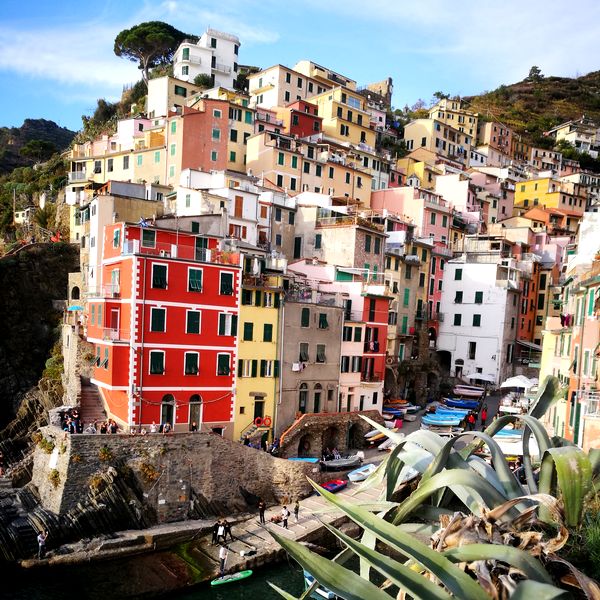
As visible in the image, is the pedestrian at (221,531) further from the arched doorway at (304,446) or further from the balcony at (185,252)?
the balcony at (185,252)

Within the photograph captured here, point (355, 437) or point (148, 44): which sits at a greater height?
point (148, 44)

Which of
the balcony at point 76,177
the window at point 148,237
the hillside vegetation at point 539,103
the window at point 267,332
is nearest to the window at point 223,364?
the window at point 267,332

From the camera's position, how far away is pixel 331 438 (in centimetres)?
3828

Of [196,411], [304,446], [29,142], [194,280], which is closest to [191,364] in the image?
[196,411]

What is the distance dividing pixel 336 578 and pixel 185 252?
28.2 m

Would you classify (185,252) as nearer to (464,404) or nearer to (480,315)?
(464,404)

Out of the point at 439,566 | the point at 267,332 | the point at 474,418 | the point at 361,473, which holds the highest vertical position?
the point at 439,566

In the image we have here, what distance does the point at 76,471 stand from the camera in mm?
27031

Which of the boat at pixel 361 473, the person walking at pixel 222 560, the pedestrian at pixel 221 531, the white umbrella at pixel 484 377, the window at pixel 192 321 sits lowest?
the person walking at pixel 222 560

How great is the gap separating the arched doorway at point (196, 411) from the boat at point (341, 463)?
8180mm

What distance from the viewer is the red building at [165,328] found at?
29.9m

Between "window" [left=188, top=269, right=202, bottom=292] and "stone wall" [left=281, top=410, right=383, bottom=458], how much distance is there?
11.1m

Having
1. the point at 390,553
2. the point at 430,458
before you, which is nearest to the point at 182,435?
the point at 390,553

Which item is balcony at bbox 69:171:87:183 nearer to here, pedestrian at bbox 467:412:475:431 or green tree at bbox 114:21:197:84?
green tree at bbox 114:21:197:84
